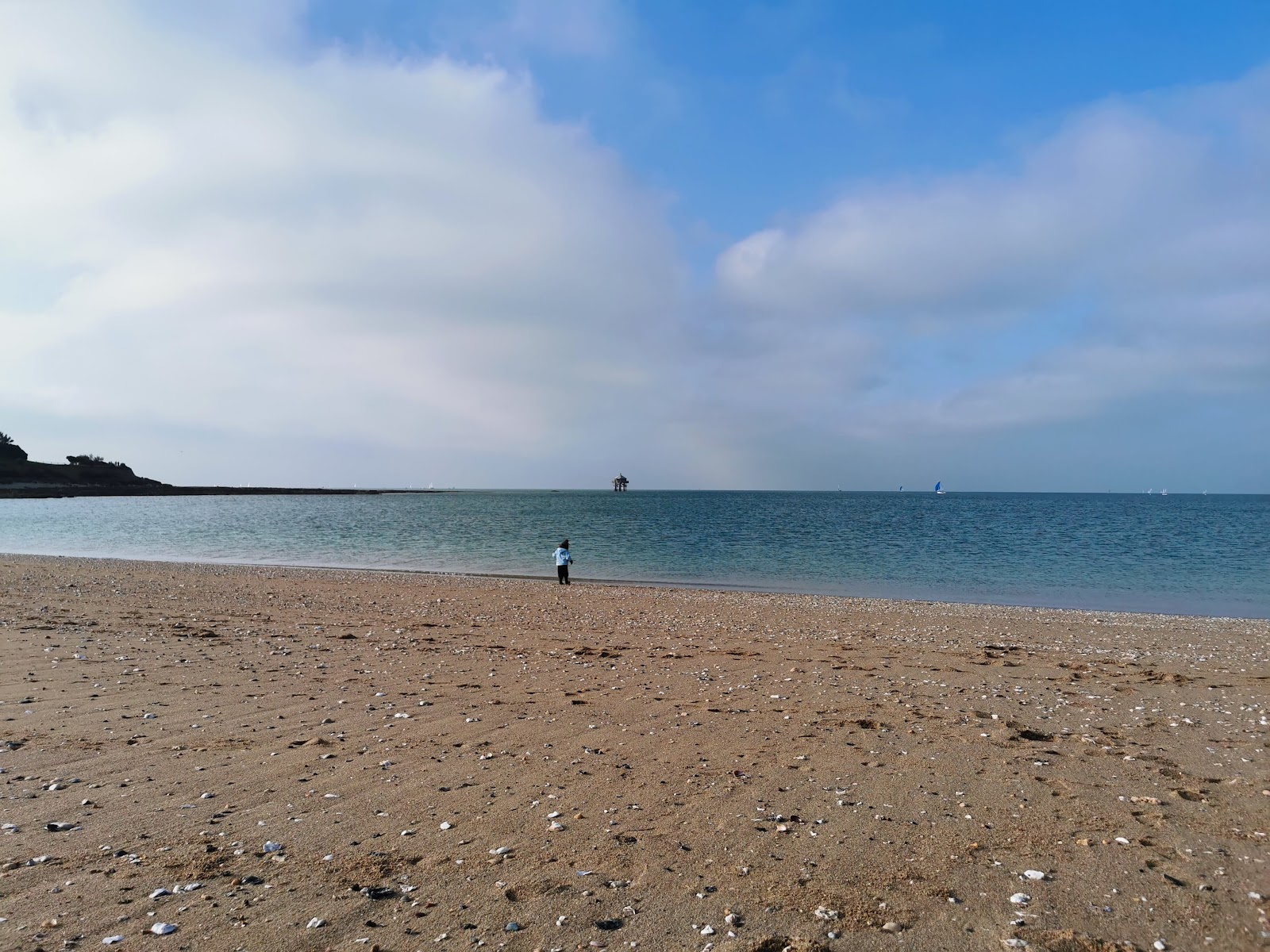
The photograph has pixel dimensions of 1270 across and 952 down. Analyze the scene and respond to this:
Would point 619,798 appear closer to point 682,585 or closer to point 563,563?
point 563,563

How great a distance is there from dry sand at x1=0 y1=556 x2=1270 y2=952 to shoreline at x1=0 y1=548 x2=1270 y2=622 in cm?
1246

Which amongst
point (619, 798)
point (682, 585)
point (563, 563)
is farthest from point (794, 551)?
point (619, 798)

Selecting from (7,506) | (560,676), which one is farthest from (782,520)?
(7,506)

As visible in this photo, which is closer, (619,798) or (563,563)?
(619,798)

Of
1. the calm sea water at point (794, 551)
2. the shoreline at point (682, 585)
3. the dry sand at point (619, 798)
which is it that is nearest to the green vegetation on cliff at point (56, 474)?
the calm sea water at point (794, 551)

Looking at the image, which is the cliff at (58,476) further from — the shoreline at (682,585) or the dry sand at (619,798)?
the dry sand at (619,798)

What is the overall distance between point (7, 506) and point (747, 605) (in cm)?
13232

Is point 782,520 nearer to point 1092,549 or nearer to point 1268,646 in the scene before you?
point 1092,549

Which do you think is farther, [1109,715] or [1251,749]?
[1109,715]

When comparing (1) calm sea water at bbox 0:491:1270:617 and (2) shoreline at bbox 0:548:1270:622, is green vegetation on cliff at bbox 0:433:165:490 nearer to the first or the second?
(1) calm sea water at bbox 0:491:1270:617

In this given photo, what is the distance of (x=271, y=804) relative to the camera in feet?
23.0

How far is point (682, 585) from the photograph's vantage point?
34.2 metres

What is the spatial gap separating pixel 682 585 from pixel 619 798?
27.0 meters

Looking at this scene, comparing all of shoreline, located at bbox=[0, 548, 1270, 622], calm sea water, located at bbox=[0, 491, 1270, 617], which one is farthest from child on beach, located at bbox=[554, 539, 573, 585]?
calm sea water, located at bbox=[0, 491, 1270, 617]
